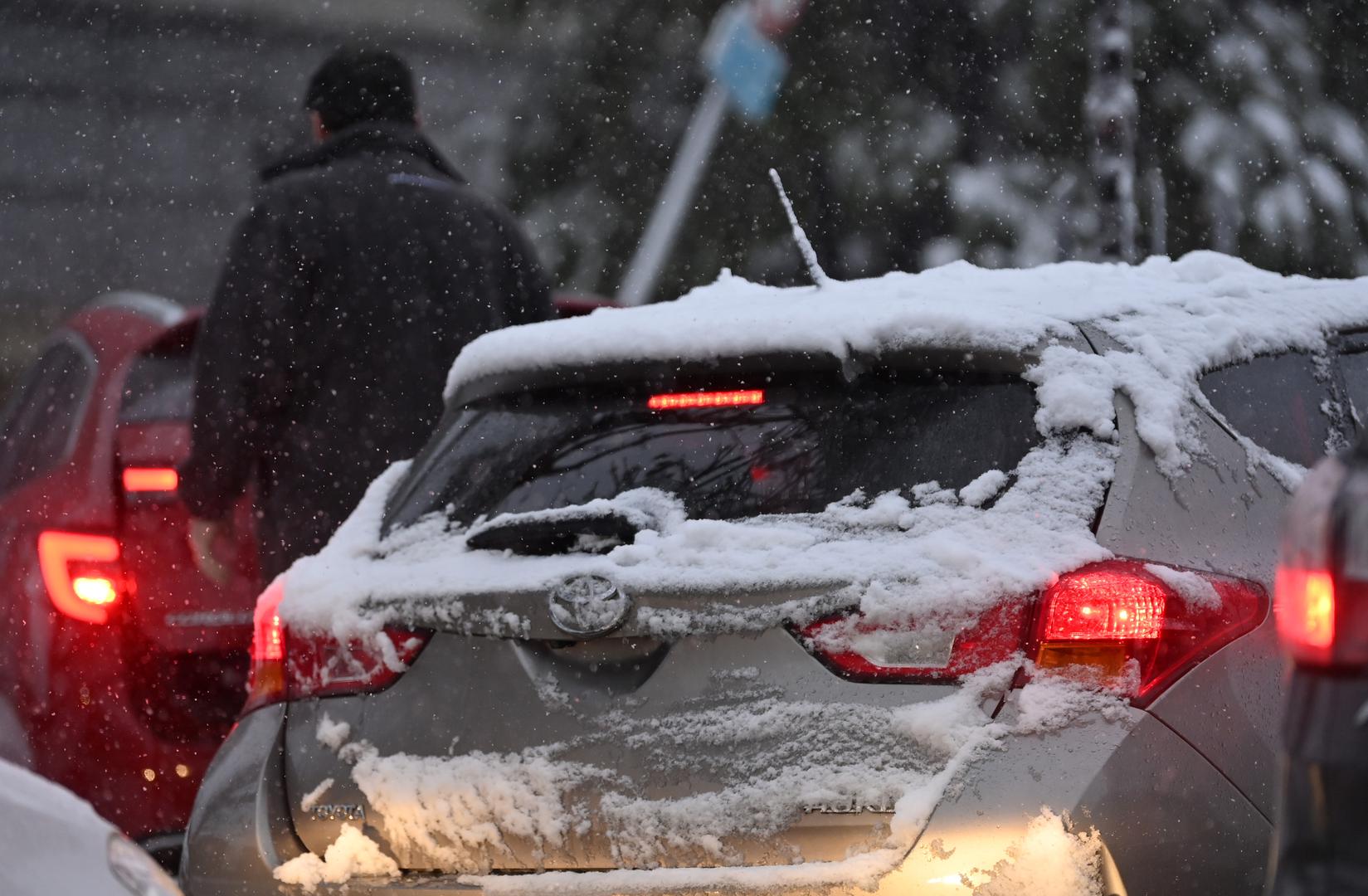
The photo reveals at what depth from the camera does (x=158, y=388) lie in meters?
5.73

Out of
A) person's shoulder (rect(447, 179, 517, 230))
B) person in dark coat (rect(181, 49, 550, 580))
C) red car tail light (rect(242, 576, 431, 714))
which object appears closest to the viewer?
red car tail light (rect(242, 576, 431, 714))

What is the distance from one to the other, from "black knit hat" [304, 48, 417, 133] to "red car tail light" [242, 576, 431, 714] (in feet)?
8.09

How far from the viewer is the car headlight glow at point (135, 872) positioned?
9.80ft

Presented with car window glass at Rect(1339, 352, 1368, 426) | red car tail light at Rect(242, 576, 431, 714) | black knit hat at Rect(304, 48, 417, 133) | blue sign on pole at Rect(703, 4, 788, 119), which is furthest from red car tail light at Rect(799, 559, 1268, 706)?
blue sign on pole at Rect(703, 4, 788, 119)

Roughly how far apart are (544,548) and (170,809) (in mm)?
2254

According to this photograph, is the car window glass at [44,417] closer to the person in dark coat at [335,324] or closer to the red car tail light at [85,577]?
the red car tail light at [85,577]

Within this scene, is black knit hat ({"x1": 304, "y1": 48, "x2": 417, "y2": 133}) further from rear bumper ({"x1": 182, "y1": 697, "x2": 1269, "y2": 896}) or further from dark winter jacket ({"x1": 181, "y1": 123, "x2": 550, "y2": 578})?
rear bumper ({"x1": 182, "y1": 697, "x2": 1269, "y2": 896})

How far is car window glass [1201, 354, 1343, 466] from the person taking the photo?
3.75 meters

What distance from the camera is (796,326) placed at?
3529mm

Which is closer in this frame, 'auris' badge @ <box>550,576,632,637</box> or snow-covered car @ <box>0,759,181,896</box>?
snow-covered car @ <box>0,759,181,896</box>

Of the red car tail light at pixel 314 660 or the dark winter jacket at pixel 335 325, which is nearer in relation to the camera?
the red car tail light at pixel 314 660

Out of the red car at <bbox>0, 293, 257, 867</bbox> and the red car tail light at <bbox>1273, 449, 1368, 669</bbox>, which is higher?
the red car tail light at <bbox>1273, 449, 1368, 669</bbox>

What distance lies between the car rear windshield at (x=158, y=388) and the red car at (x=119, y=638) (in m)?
0.17

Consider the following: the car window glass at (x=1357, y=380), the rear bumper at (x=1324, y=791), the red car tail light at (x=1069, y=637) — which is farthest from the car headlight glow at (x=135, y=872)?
the car window glass at (x=1357, y=380)
